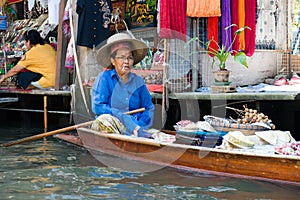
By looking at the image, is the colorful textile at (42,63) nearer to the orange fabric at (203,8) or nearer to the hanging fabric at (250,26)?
the orange fabric at (203,8)

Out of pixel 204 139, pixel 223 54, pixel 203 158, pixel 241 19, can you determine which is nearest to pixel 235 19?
pixel 241 19

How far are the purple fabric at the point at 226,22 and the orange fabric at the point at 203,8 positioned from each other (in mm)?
168

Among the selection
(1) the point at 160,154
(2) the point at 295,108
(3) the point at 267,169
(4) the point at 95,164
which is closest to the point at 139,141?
(1) the point at 160,154

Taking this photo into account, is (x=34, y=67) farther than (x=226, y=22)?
Yes

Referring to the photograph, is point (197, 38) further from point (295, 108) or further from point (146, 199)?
point (146, 199)

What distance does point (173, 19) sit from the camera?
24.5 feet

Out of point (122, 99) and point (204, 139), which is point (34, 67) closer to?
point (122, 99)

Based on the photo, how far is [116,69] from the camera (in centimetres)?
609

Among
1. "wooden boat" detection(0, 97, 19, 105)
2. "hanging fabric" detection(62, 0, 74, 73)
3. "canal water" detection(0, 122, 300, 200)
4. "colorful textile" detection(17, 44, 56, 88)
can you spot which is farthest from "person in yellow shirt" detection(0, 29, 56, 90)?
"canal water" detection(0, 122, 300, 200)

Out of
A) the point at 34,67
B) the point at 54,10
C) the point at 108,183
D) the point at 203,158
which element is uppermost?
the point at 54,10

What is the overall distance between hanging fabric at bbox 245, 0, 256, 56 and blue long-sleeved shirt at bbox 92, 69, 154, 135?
8.10 ft

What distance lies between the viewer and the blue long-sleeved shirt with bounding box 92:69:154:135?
19.7 ft

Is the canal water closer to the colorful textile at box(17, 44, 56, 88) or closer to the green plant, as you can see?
the green plant

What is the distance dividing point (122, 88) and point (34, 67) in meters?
3.83
